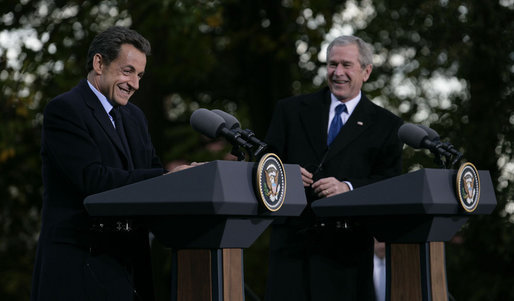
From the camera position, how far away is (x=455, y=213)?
3.52m

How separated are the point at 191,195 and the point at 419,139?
1349mm

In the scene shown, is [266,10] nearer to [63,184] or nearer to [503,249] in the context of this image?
[503,249]

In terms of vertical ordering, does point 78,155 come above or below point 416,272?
above

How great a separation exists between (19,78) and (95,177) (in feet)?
20.0

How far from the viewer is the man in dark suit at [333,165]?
4.00 metres

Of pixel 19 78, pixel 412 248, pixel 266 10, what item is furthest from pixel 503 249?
pixel 19 78

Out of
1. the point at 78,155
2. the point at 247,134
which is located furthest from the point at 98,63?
the point at 247,134

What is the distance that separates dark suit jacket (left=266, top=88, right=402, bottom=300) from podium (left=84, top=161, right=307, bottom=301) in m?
0.93

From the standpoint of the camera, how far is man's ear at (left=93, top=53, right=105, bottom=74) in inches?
130

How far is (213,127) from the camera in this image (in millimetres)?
3029

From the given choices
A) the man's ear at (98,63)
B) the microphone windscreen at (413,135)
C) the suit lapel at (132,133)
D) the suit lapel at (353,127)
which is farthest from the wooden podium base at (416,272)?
the man's ear at (98,63)

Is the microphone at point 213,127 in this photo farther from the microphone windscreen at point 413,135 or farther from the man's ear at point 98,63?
the microphone windscreen at point 413,135

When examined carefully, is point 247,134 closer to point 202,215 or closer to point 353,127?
point 202,215

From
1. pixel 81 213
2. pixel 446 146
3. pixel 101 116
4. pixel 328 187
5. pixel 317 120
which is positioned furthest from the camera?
pixel 317 120
